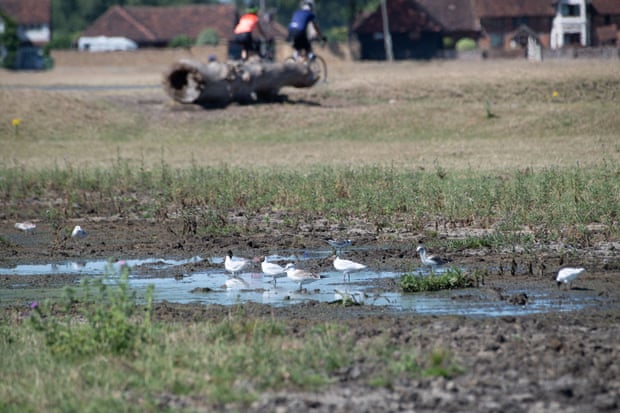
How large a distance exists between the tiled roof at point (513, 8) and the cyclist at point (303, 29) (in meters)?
53.9

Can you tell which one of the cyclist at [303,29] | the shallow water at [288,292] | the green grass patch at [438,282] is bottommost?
the shallow water at [288,292]

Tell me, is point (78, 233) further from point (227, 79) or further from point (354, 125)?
point (227, 79)

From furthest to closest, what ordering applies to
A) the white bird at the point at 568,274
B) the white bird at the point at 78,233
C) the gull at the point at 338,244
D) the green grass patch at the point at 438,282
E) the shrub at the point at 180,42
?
1. the shrub at the point at 180,42
2. the white bird at the point at 78,233
3. the gull at the point at 338,244
4. the green grass patch at the point at 438,282
5. the white bird at the point at 568,274

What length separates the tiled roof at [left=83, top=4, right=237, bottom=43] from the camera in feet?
316

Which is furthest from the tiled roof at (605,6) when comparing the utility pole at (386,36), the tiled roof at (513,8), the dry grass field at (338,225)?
the dry grass field at (338,225)

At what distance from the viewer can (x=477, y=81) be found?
36062mm

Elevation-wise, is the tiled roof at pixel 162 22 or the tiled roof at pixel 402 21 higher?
the tiled roof at pixel 162 22

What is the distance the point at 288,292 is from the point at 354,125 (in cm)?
1752

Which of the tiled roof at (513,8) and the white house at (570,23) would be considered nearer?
the white house at (570,23)

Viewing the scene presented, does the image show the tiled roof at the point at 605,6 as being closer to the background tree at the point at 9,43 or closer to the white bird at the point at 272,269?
the background tree at the point at 9,43

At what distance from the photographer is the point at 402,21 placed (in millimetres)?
82375

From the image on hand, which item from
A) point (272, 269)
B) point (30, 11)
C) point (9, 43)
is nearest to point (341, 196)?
point (272, 269)

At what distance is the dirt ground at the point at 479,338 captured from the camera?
815 centimetres

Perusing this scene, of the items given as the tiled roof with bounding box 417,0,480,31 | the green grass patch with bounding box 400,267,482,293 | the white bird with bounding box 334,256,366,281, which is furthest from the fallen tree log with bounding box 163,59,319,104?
the tiled roof with bounding box 417,0,480,31
